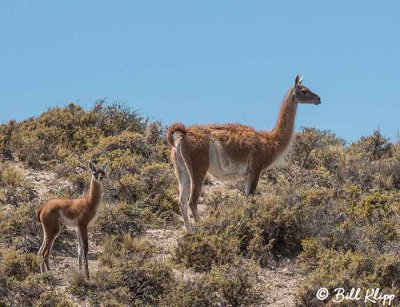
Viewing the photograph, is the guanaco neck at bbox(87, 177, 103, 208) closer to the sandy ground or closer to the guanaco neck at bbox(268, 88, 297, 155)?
the sandy ground

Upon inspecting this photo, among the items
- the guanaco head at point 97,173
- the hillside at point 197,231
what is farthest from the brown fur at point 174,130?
the guanaco head at point 97,173

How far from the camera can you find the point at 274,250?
12.9m

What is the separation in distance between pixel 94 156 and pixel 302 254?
6.15 metres

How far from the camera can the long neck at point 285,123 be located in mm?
15016

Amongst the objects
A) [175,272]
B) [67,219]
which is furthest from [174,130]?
[67,219]

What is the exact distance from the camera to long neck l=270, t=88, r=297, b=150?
15.0 m

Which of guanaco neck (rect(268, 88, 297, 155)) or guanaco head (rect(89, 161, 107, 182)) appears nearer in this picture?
guanaco head (rect(89, 161, 107, 182))

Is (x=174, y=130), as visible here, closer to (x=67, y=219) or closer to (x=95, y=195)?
(x=95, y=195)

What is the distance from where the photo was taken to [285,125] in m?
15.3

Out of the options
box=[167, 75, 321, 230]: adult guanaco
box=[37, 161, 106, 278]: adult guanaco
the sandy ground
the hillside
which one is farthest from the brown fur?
box=[37, 161, 106, 278]: adult guanaco

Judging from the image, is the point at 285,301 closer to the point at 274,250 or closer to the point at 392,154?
the point at 274,250

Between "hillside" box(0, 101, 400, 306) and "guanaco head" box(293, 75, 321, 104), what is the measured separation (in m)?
1.54

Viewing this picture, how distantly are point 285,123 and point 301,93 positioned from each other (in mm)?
882

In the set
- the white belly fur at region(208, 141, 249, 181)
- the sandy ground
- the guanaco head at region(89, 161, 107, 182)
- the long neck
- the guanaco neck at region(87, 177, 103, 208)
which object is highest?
the long neck
